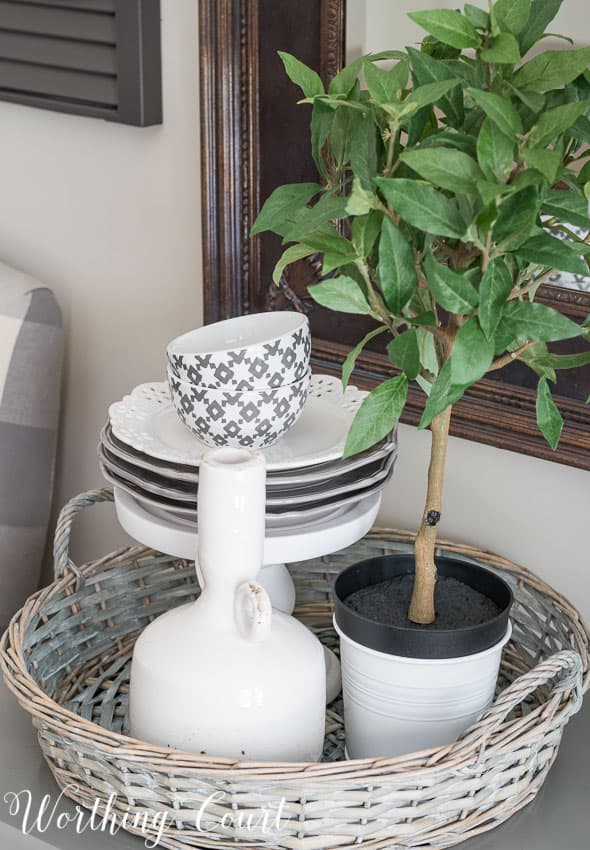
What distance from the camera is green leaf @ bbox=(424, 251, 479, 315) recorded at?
549 millimetres

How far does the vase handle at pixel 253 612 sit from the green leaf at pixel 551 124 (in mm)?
311

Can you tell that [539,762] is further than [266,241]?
No

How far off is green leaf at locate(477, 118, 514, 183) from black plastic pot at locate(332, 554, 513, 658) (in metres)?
0.29

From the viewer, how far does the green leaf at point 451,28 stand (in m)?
0.55

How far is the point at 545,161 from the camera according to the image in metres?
0.51

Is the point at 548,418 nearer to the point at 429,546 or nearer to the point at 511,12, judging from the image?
the point at 429,546

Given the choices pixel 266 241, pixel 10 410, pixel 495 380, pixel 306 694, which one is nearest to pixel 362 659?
pixel 306 694

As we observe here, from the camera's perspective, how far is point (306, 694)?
2.27 ft

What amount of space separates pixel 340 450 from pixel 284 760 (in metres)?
0.22

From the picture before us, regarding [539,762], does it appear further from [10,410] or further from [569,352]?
[10,410]

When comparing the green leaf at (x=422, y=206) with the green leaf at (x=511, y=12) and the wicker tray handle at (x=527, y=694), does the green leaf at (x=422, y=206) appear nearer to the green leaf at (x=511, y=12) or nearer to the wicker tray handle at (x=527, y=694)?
the green leaf at (x=511, y=12)

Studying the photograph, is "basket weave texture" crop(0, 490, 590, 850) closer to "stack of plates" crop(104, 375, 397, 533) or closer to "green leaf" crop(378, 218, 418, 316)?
"stack of plates" crop(104, 375, 397, 533)

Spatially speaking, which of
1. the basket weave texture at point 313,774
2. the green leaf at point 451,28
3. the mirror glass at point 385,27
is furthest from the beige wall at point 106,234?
the green leaf at point 451,28

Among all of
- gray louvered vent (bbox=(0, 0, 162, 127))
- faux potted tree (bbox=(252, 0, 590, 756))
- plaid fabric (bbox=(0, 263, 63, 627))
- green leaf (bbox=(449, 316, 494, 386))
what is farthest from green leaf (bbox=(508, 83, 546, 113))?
plaid fabric (bbox=(0, 263, 63, 627))
